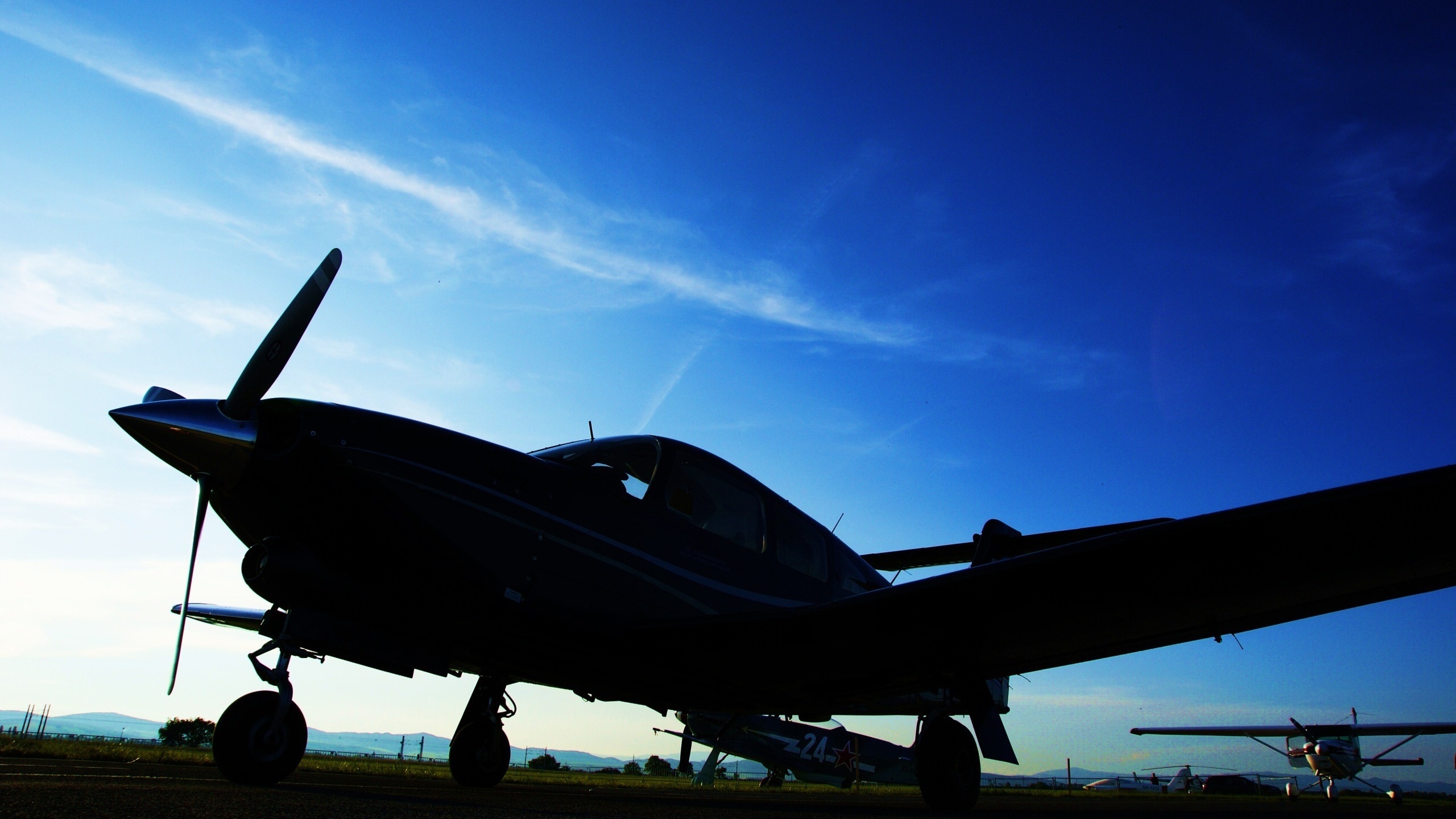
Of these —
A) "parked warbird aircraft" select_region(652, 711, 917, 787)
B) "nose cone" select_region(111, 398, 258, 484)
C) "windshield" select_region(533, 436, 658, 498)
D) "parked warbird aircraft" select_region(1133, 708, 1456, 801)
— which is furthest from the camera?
"parked warbird aircraft" select_region(1133, 708, 1456, 801)

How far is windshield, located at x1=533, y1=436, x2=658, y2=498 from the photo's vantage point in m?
6.34

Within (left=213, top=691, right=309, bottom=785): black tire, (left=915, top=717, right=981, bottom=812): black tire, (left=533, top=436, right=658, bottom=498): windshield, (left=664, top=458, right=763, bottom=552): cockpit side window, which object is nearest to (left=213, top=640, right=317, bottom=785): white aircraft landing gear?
(left=213, top=691, right=309, bottom=785): black tire

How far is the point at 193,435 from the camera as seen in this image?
4551mm

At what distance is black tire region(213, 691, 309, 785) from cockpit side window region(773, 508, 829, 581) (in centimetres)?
423

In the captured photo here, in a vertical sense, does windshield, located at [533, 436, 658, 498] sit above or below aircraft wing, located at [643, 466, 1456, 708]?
above

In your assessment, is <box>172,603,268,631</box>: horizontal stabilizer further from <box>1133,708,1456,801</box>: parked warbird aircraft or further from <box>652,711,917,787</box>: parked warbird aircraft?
<box>1133,708,1456,801</box>: parked warbird aircraft

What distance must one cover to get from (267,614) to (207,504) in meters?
0.83

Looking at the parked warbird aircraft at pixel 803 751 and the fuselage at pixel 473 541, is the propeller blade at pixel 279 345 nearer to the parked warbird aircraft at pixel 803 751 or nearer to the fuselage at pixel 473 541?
Result: the fuselage at pixel 473 541

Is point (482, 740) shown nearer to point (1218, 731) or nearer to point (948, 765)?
point (948, 765)

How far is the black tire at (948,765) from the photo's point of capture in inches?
269

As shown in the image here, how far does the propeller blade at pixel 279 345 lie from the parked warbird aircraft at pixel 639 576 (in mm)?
15

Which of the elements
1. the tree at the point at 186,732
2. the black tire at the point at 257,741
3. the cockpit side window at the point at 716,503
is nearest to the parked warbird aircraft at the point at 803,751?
the cockpit side window at the point at 716,503

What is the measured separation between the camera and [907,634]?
6.11 m

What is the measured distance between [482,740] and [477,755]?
15 centimetres
